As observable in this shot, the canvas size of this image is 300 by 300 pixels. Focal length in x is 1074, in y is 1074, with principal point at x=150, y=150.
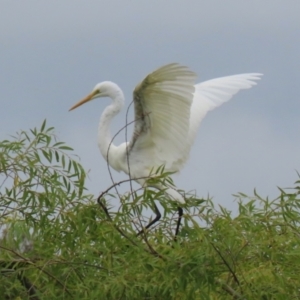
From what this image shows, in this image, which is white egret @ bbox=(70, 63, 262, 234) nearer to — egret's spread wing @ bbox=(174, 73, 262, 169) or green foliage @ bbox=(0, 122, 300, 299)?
egret's spread wing @ bbox=(174, 73, 262, 169)

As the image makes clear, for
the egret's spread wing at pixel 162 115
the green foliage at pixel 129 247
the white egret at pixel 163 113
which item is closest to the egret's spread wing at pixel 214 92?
the white egret at pixel 163 113

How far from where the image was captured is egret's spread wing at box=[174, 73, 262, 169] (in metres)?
6.91

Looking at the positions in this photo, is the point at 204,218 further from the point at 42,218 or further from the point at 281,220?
the point at 42,218

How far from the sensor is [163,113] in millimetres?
6188

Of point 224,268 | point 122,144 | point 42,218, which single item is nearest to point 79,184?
point 42,218

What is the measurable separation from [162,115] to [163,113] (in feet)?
0.10

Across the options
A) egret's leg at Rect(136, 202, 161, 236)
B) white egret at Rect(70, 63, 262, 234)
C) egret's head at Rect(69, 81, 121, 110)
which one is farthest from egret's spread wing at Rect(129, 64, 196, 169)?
egret's leg at Rect(136, 202, 161, 236)

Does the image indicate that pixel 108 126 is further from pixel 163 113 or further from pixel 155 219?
pixel 155 219

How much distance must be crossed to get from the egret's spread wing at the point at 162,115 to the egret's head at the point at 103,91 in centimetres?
43

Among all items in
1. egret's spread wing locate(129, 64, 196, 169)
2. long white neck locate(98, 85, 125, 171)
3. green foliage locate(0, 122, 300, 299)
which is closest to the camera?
green foliage locate(0, 122, 300, 299)

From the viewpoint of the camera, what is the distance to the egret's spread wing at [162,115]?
5.73 meters

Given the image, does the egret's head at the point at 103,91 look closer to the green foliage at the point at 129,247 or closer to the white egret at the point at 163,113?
the white egret at the point at 163,113

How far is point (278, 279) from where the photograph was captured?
12.0 feet

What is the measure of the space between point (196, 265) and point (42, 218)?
87 cm
